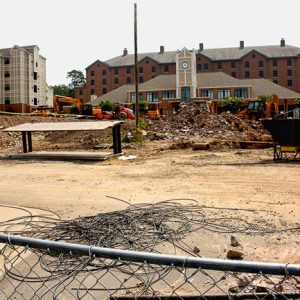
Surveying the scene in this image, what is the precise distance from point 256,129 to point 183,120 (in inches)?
266

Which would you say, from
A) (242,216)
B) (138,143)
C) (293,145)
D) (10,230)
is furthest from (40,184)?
(138,143)

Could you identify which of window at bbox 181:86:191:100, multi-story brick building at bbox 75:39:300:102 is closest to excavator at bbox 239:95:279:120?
window at bbox 181:86:191:100

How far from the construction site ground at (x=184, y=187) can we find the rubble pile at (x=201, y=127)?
11.9 m

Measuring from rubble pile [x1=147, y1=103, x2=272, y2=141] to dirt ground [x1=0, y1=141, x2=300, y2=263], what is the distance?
44.2ft

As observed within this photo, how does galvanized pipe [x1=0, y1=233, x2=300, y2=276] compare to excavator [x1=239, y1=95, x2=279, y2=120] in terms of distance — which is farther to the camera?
excavator [x1=239, y1=95, x2=279, y2=120]

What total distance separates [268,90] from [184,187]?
70.8m

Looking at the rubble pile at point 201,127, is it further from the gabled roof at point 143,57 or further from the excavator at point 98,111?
the gabled roof at point 143,57

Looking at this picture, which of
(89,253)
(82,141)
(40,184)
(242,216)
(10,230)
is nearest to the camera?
(89,253)

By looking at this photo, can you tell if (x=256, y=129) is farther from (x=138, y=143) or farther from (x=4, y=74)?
(x=4, y=74)

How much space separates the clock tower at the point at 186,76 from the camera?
79588mm

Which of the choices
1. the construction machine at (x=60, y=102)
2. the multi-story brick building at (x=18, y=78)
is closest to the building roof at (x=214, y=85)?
the multi-story brick building at (x=18, y=78)

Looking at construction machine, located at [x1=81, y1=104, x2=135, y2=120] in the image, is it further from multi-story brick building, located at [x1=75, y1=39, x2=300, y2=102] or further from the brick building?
multi-story brick building, located at [x1=75, y1=39, x2=300, y2=102]

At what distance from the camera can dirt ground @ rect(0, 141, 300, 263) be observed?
6781 mm

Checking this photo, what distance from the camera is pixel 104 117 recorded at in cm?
4897
